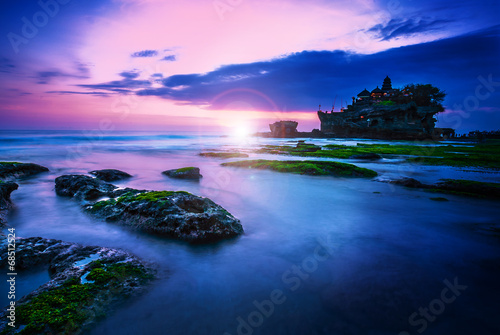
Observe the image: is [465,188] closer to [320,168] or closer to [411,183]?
[411,183]

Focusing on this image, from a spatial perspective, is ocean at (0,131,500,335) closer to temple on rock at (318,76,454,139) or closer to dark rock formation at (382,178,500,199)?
dark rock formation at (382,178,500,199)

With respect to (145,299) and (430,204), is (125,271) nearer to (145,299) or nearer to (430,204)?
(145,299)

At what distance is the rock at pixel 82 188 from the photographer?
855 centimetres

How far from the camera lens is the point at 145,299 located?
3742 mm

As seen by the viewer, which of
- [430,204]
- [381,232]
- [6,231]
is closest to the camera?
[6,231]

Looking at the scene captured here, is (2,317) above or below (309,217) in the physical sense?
above

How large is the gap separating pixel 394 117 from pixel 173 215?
78739mm

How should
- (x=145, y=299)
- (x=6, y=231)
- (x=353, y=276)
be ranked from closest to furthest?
(x=145, y=299)
(x=353, y=276)
(x=6, y=231)

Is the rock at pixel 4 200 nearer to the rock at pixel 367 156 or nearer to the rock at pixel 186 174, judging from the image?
the rock at pixel 186 174

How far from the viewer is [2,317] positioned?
2.89m

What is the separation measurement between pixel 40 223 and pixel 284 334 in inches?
295

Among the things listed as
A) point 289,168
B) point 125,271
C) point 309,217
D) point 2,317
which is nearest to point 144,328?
point 125,271

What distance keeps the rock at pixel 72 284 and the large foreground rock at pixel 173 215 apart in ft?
4.16

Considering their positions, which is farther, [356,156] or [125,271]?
[356,156]
